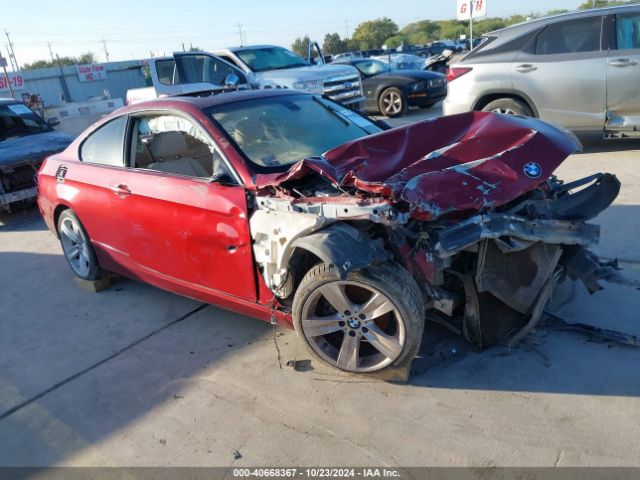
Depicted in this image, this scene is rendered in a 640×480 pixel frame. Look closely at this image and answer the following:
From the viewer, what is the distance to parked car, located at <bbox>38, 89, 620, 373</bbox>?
116 inches

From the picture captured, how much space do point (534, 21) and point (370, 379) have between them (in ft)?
21.4

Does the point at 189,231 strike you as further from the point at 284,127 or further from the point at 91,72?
the point at 91,72

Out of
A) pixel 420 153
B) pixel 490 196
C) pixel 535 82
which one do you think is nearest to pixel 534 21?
pixel 535 82

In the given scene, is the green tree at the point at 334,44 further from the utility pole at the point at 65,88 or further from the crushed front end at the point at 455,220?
the crushed front end at the point at 455,220

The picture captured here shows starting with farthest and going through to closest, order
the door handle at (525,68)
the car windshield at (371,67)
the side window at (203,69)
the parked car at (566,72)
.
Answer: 1. the car windshield at (371,67)
2. the side window at (203,69)
3. the door handle at (525,68)
4. the parked car at (566,72)

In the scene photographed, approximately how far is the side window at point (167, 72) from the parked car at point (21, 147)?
299 cm

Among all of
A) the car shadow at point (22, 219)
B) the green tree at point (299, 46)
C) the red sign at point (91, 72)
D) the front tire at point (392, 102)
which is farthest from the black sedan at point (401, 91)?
the green tree at point (299, 46)

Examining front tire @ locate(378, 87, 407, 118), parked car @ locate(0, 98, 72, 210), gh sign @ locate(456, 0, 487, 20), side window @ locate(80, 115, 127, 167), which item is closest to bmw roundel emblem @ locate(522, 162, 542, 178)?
side window @ locate(80, 115, 127, 167)

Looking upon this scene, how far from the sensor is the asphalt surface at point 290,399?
2.71 meters

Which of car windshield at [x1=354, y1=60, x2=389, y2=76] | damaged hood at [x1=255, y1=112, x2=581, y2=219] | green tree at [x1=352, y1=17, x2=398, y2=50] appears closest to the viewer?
damaged hood at [x1=255, y1=112, x2=581, y2=219]

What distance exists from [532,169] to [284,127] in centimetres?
184

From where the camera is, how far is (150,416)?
10.4 ft

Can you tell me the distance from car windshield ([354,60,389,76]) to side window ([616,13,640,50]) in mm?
9434

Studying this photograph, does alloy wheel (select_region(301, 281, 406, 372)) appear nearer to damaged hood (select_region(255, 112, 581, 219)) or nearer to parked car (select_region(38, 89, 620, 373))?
parked car (select_region(38, 89, 620, 373))
